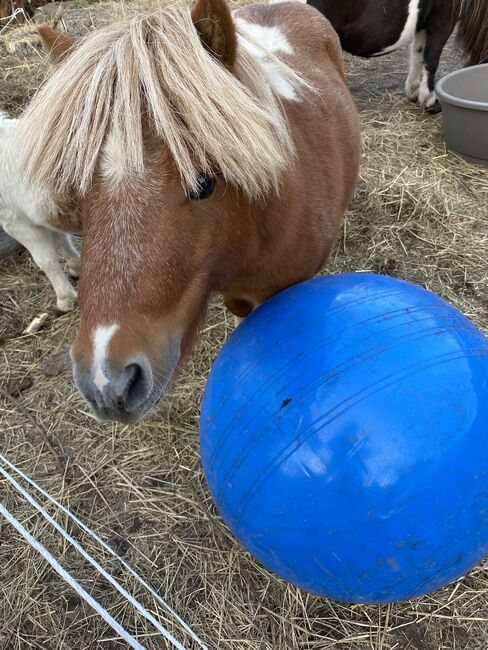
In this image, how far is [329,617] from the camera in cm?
156

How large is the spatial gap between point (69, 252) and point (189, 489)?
1.79 m

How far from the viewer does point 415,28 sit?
366 centimetres

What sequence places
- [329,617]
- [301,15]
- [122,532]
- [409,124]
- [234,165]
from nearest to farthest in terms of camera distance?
[234,165] < [329,617] < [122,532] < [301,15] < [409,124]

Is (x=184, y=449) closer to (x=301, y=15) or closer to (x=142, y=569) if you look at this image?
(x=142, y=569)

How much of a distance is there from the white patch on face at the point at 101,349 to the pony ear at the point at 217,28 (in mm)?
704

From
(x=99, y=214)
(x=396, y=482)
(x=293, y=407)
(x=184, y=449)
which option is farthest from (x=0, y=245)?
(x=396, y=482)

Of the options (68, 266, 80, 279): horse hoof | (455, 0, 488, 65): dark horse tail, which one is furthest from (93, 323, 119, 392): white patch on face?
(455, 0, 488, 65): dark horse tail

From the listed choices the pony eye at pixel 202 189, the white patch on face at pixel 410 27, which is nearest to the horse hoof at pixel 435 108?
the white patch on face at pixel 410 27

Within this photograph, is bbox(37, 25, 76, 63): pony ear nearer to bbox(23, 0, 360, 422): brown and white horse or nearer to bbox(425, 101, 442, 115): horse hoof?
bbox(23, 0, 360, 422): brown and white horse

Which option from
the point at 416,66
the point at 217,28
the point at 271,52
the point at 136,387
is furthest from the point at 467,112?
the point at 136,387

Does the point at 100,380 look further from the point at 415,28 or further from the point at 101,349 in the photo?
the point at 415,28

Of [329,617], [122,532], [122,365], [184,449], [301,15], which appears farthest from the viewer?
[301,15]

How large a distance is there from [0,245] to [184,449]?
209 cm

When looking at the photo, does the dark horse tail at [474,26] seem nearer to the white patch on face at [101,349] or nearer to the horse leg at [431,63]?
the horse leg at [431,63]
